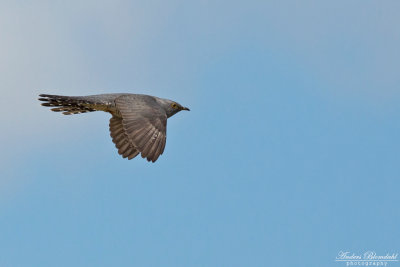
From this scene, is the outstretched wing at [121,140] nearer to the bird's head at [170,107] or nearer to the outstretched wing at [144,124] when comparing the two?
the outstretched wing at [144,124]

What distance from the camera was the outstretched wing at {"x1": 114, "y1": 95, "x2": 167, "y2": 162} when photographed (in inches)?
663

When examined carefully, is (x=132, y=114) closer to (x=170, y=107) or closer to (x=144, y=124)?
(x=144, y=124)

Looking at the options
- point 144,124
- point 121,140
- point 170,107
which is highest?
point 170,107

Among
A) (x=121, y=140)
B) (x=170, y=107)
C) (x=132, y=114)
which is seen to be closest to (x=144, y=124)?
(x=132, y=114)

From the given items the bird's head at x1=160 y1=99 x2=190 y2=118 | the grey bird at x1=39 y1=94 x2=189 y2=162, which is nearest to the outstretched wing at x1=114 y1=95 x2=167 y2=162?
the grey bird at x1=39 y1=94 x2=189 y2=162

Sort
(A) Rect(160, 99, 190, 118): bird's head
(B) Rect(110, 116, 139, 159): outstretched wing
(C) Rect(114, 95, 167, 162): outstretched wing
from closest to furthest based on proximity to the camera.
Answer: (C) Rect(114, 95, 167, 162): outstretched wing < (B) Rect(110, 116, 139, 159): outstretched wing < (A) Rect(160, 99, 190, 118): bird's head

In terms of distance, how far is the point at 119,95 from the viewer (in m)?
18.5

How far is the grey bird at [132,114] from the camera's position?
55.6 feet

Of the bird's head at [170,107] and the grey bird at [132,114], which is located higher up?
the bird's head at [170,107]

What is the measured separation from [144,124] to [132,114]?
395 millimetres

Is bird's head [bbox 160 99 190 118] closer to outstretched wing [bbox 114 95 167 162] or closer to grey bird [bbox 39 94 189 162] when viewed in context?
grey bird [bbox 39 94 189 162]

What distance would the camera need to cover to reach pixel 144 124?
17.3 m

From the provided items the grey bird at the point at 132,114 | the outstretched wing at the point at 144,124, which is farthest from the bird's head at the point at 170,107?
the outstretched wing at the point at 144,124

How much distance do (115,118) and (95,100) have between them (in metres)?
0.95
